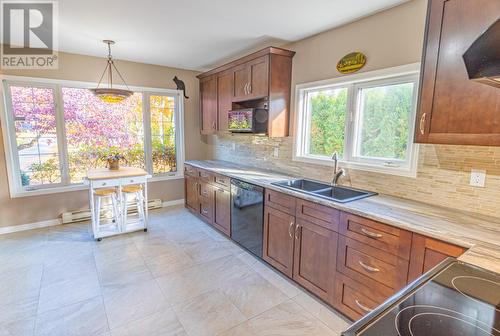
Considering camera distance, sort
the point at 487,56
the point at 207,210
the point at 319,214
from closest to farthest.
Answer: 1. the point at 487,56
2. the point at 319,214
3. the point at 207,210

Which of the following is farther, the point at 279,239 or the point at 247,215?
the point at 247,215

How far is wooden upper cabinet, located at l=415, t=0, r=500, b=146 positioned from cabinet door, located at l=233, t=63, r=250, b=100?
6.72 ft

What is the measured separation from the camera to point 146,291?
2363 millimetres

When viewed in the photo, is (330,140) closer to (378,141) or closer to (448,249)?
(378,141)

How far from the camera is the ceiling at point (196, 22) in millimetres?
2189

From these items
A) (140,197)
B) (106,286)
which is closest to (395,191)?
(106,286)

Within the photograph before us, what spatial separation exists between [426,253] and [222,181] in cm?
235

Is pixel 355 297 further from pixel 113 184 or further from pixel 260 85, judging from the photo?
pixel 113 184

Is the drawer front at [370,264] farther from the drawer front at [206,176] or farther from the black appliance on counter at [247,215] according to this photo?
the drawer front at [206,176]

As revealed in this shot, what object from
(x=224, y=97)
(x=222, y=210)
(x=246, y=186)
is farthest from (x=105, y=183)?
(x=224, y=97)

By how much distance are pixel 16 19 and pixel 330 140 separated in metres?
3.34

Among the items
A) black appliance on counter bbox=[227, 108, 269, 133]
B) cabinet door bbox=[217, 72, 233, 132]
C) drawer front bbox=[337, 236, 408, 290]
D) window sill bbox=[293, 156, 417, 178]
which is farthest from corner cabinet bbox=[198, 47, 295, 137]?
drawer front bbox=[337, 236, 408, 290]

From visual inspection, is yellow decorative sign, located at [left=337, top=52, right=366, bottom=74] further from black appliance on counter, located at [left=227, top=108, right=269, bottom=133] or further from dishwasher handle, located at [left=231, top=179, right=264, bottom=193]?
dishwasher handle, located at [left=231, top=179, right=264, bottom=193]

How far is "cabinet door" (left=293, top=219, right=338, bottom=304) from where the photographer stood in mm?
2078
